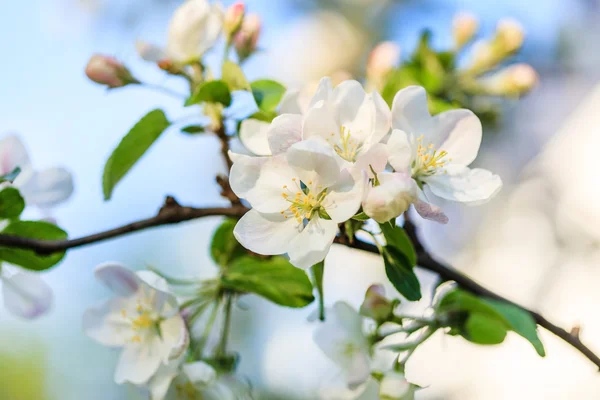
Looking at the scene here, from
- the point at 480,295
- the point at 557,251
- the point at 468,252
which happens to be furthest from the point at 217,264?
the point at 468,252

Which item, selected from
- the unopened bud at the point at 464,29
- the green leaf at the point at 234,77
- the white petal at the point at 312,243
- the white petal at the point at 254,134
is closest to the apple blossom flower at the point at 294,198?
the white petal at the point at 312,243

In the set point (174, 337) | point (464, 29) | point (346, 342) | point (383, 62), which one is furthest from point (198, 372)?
point (464, 29)

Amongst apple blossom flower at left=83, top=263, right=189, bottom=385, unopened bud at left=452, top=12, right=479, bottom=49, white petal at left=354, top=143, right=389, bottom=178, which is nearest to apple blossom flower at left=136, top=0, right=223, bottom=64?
apple blossom flower at left=83, top=263, right=189, bottom=385

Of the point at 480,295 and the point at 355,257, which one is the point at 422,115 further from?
the point at 355,257

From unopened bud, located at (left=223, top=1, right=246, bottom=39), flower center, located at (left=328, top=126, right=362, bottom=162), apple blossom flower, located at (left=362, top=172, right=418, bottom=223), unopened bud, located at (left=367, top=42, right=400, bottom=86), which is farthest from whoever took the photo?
unopened bud, located at (left=367, top=42, right=400, bottom=86)

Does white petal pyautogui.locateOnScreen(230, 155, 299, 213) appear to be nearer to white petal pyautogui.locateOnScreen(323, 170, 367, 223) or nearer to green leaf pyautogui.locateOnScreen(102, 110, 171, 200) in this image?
white petal pyautogui.locateOnScreen(323, 170, 367, 223)

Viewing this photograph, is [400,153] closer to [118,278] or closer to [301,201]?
[301,201]
